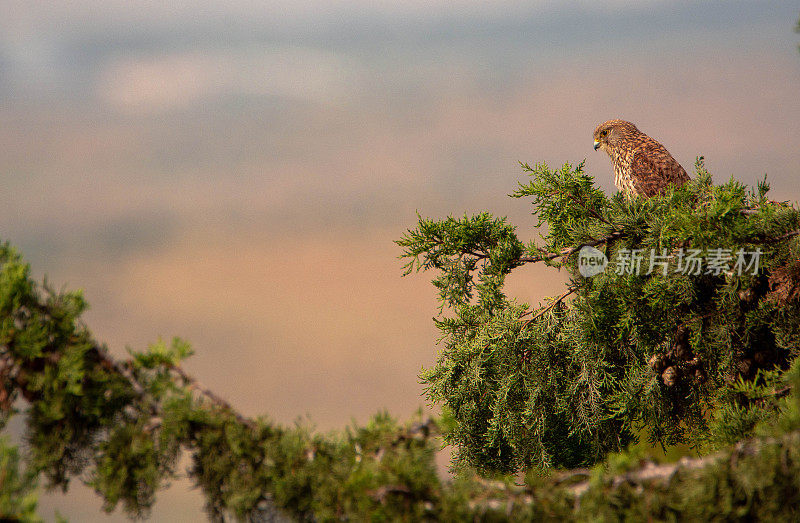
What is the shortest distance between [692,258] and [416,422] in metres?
1.89

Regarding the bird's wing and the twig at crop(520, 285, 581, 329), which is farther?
the bird's wing

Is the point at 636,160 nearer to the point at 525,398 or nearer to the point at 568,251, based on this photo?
the point at 568,251

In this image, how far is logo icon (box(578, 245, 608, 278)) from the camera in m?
3.31

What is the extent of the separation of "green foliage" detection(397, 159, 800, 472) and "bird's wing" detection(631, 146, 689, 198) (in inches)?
69.1

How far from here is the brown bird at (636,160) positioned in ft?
17.9

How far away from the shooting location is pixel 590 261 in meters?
3.37

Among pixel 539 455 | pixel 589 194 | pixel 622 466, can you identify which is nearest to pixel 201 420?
pixel 622 466

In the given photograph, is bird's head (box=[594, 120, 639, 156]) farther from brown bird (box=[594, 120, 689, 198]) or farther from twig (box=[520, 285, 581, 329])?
twig (box=[520, 285, 581, 329])

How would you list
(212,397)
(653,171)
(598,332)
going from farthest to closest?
1. (653,171)
2. (598,332)
3. (212,397)

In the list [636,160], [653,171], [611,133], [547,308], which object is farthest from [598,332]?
[611,133]

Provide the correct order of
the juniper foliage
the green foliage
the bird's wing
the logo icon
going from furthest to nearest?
the bird's wing → the logo icon → the green foliage → the juniper foliage

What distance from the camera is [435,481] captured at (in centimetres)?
155

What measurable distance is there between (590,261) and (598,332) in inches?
14.5

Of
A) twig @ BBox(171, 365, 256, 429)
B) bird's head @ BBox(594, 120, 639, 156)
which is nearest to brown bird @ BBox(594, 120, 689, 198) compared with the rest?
bird's head @ BBox(594, 120, 639, 156)
